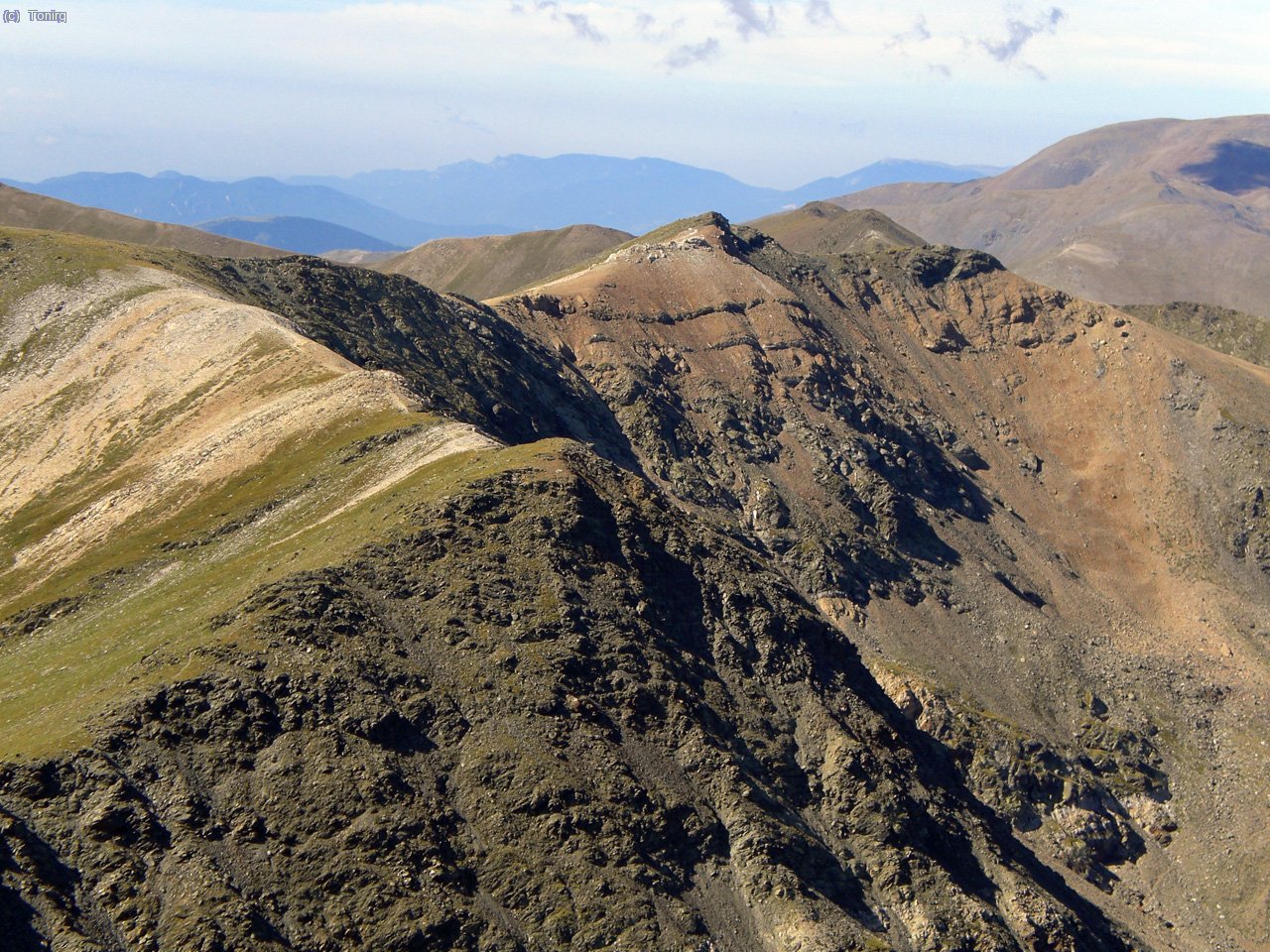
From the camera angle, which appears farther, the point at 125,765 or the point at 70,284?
the point at 70,284

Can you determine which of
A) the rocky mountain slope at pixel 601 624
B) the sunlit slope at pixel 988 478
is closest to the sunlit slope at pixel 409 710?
the rocky mountain slope at pixel 601 624

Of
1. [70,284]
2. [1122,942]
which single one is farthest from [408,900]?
[70,284]

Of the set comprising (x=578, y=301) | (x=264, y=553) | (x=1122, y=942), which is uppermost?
(x=578, y=301)

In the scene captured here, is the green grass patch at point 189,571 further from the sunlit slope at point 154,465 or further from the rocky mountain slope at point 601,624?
the rocky mountain slope at point 601,624

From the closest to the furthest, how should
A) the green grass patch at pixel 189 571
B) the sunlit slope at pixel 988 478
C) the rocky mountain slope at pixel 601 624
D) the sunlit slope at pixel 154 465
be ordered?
the rocky mountain slope at pixel 601 624 < the green grass patch at pixel 189 571 < the sunlit slope at pixel 154 465 < the sunlit slope at pixel 988 478

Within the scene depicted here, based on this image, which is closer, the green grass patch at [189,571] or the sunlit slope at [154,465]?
the green grass patch at [189,571]

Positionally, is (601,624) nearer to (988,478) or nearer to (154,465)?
(154,465)

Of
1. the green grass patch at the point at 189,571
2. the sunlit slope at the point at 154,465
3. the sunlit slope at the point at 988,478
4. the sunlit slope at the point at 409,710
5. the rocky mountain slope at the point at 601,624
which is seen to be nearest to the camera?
the sunlit slope at the point at 409,710

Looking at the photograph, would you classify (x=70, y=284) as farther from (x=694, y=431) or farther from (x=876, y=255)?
(x=876, y=255)
